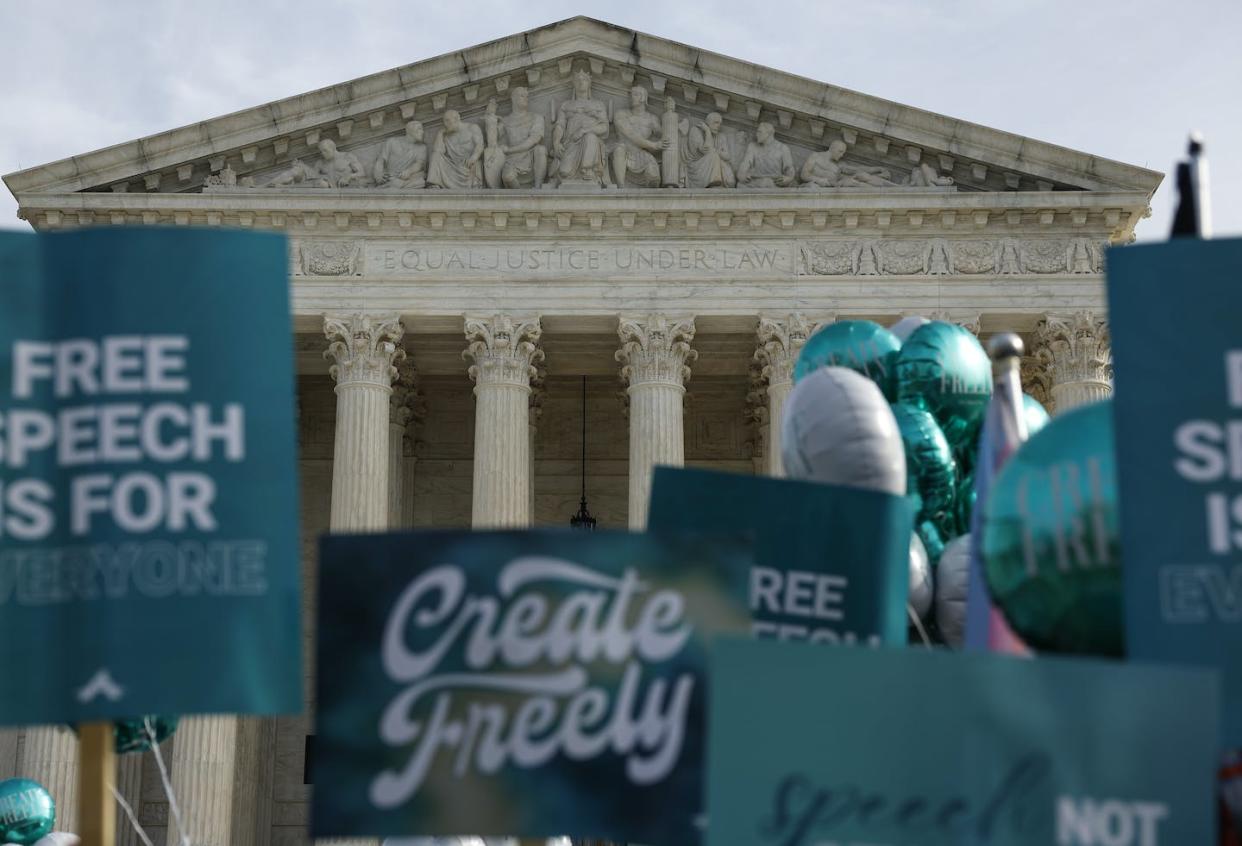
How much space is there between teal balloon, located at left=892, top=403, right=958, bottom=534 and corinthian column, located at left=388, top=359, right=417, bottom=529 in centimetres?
2280

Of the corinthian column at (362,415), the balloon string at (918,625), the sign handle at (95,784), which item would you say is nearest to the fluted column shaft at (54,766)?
the corinthian column at (362,415)

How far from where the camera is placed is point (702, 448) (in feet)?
133

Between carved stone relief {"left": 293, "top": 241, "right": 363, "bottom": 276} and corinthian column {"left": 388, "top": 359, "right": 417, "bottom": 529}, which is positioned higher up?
carved stone relief {"left": 293, "top": 241, "right": 363, "bottom": 276}

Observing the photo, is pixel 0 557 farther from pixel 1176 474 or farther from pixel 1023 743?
pixel 1176 474

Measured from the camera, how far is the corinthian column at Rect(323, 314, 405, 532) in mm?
33406

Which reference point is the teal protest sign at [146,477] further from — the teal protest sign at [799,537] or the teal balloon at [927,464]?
the teal balloon at [927,464]

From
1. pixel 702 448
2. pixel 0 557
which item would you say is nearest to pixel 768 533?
pixel 0 557

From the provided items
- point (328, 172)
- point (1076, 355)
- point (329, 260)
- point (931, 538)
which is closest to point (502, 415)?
point (329, 260)

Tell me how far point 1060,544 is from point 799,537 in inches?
70.7

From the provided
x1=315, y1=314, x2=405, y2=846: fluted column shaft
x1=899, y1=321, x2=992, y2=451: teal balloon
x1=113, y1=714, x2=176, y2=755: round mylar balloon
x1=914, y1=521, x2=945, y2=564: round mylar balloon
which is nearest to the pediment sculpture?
x1=315, y1=314, x2=405, y2=846: fluted column shaft

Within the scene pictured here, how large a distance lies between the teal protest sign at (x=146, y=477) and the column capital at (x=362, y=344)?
25.6 m

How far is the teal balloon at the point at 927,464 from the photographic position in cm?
1423

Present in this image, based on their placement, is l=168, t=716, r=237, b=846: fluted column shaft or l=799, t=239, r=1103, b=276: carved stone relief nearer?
l=168, t=716, r=237, b=846: fluted column shaft

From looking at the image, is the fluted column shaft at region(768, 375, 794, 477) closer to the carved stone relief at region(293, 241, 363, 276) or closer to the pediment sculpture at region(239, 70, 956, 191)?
the pediment sculpture at region(239, 70, 956, 191)
